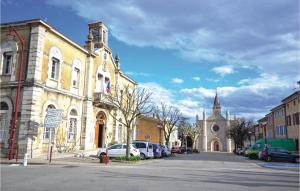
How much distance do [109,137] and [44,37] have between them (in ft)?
52.0

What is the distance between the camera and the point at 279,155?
3200 centimetres

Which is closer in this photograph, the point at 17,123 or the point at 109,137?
the point at 17,123

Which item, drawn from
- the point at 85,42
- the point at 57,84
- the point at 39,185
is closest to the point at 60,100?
the point at 57,84

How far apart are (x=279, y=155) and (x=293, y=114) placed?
16.7 m

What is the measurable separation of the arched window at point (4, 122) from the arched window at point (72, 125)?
6216 mm

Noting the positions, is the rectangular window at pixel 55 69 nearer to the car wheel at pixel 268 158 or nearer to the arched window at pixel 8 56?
the arched window at pixel 8 56

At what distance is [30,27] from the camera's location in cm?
2538

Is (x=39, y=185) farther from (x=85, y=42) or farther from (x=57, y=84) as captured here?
(x=85, y=42)

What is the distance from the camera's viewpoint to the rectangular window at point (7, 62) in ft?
85.5

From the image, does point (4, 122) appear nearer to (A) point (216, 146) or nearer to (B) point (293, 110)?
(B) point (293, 110)

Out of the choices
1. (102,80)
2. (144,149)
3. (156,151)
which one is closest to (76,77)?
(102,80)

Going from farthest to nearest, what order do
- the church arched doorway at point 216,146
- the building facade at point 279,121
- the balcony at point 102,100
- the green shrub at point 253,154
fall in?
the church arched doorway at point 216,146, the building facade at point 279,121, the green shrub at point 253,154, the balcony at point 102,100

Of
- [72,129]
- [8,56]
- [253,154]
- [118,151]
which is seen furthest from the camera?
[253,154]

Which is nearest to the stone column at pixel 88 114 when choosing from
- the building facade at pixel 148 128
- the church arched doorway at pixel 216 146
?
the building facade at pixel 148 128
